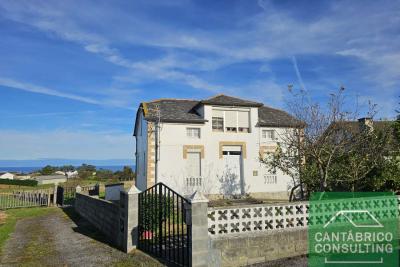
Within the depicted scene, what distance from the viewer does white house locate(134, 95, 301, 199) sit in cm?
1906

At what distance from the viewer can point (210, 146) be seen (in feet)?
65.8

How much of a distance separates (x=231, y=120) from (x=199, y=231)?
576 inches

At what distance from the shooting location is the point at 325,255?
305 inches

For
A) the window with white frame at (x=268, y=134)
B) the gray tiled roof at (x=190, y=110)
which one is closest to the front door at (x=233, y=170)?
the window with white frame at (x=268, y=134)

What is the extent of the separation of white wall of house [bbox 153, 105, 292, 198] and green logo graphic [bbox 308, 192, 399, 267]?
10.9 meters

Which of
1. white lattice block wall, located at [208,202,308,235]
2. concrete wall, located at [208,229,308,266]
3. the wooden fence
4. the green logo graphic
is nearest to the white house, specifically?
the wooden fence

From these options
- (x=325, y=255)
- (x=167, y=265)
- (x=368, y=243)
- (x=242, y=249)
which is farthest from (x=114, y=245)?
(x=368, y=243)

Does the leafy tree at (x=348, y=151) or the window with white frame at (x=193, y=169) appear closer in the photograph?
the leafy tree at (x=348, y=151)

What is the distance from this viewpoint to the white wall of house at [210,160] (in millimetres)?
19094

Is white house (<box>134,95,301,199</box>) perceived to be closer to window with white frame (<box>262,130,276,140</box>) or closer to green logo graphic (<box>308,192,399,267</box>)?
window with white frame (<box>262,130,276,140</box>)

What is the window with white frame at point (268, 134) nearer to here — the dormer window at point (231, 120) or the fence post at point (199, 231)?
the dormer window at point (231, 120)

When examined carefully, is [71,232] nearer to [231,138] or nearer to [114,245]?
[114,245]

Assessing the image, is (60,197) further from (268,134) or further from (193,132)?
(268,134)

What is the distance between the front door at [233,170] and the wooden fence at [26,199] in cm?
1210
